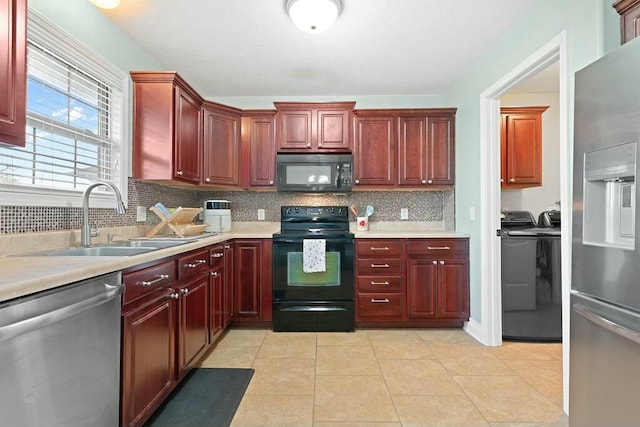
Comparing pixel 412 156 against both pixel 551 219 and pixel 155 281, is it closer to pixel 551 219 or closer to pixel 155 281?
pixel 551 219

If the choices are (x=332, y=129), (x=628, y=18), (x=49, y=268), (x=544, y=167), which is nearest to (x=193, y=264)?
(x=49, y=268)

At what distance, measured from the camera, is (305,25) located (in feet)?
6.69

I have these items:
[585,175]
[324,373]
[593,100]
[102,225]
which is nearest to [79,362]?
[102,225]

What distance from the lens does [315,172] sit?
3227mm

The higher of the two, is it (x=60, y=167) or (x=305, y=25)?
(x=305, y=25)

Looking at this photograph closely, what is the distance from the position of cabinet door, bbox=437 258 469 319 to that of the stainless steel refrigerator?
1.58 meters

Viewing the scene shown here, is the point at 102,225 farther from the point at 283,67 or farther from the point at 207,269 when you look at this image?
the point at 283,67

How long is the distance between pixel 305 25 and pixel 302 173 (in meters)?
1.45

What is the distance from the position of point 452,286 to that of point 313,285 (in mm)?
1326

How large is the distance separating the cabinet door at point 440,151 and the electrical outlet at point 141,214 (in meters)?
2.70

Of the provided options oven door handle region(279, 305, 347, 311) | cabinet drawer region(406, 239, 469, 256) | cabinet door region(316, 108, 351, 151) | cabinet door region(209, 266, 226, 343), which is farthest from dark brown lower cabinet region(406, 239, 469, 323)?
cabinet door region(209, 266, 226, 343)

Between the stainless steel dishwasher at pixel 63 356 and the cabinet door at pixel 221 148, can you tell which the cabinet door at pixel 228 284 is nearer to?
the cabinet door at pixel 221 148

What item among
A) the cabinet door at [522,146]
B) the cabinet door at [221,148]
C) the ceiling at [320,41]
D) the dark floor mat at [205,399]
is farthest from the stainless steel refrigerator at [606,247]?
the cabinet door at [221,148]

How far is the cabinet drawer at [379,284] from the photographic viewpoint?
9.72 feet
